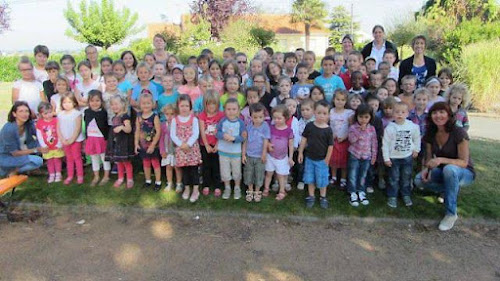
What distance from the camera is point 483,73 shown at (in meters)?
14.4

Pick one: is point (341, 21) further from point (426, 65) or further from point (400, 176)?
point (400, 176)

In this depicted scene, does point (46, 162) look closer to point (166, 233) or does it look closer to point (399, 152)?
point (166, 233)

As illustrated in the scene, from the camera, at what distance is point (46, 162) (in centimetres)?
637

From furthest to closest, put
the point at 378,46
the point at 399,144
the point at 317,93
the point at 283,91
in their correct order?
the point at 378,46, the point at 283,91, the point at 317,93, the point at 399,144

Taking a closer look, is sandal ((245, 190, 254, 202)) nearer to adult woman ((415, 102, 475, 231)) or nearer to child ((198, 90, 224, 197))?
child ((198, 90, 224, 197))

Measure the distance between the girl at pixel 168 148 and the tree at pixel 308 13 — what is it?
147 feet

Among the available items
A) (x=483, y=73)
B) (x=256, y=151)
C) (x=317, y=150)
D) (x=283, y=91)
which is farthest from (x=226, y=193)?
(x=483, y=73)

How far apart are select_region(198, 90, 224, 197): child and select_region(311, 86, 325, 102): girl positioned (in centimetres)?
138

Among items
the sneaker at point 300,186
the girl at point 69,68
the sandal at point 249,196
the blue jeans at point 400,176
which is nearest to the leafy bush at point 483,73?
the blue jeans at point 400,176

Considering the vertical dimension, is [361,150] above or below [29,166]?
above

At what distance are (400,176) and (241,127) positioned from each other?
2331 millimetres

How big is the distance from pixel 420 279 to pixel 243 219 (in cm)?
219

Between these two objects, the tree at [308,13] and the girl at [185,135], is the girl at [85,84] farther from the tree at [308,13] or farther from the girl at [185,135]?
the tree at [308,13]

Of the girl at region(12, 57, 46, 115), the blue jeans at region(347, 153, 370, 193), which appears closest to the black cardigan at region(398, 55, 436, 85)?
the blue jeans at region(347, 153, 370, 193)
